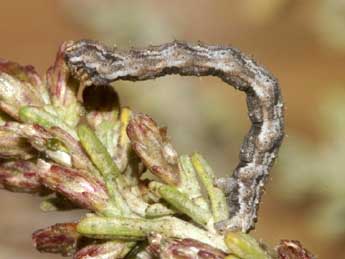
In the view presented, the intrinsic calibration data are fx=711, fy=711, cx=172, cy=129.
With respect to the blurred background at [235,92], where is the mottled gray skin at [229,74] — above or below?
below

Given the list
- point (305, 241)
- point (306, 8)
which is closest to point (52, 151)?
point (305, 241)

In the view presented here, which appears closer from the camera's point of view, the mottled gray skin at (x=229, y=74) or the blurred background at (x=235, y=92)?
the mottled gray skin at (x=229, y=74)

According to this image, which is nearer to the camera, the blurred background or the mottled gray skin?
the mottled gray skin

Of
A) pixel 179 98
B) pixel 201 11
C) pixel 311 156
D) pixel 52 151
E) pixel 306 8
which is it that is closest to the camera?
pixel 52 151

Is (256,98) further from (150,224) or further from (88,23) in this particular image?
(88,23)

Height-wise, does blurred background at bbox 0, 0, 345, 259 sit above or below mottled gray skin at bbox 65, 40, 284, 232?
above
